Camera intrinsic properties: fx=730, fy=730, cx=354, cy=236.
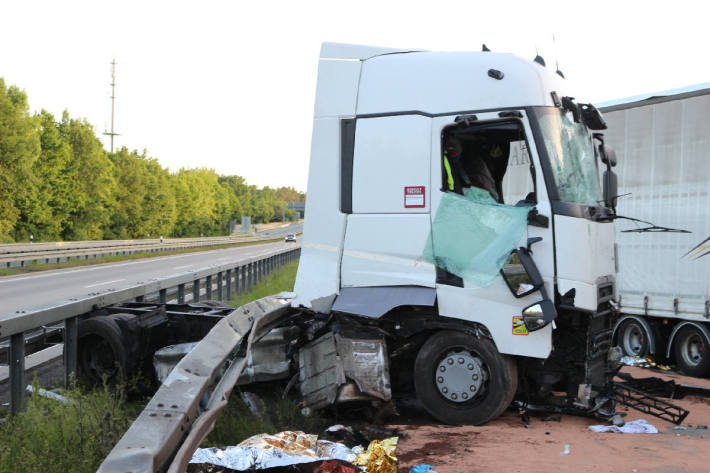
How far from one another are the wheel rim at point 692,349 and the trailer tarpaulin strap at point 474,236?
688 cm

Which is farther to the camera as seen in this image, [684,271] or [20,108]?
[20,108]

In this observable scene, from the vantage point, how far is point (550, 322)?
19.5 ft

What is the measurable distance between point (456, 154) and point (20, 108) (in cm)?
3757

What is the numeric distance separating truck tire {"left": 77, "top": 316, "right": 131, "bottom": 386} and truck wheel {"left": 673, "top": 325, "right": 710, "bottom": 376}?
29.1 feet

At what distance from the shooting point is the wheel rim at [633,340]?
12868 millimetres

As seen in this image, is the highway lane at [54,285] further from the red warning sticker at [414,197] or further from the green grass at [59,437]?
the green grass at [59,437]

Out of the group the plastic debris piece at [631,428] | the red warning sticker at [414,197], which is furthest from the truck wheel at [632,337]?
the red warning sticker at [414,197]

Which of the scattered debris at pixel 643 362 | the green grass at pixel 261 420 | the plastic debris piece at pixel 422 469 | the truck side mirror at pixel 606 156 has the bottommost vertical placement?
the scattered debris at pixel 643 362

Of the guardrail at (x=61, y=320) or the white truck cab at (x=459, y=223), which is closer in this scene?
the guardrail at (x=61, y=320)

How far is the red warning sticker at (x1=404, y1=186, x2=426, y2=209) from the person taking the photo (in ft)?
21.0

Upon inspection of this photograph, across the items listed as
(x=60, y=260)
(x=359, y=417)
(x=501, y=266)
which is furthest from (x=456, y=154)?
(x=60, y=260)

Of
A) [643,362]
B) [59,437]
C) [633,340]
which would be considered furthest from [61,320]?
[633,340]

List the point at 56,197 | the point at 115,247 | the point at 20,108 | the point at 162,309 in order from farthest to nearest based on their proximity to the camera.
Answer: the point at 56,197, the point at 115,247, the point at 20,108, the point at 162,309

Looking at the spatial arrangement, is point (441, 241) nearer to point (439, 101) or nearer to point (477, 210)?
point (477, 210)
